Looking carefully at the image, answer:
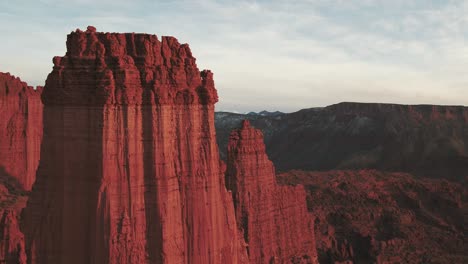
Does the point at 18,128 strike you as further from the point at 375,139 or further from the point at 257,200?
the point at 375,139

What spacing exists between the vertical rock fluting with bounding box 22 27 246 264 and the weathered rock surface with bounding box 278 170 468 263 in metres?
32.7

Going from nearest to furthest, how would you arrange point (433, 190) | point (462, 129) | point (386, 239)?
point (386, 239) → point (433, 190) → point (462, 129)

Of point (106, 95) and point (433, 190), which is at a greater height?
point (106, 95)

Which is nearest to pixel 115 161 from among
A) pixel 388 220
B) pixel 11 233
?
pixel 11 233

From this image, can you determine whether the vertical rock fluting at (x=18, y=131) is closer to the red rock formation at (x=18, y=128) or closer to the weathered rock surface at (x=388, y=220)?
the red rock formation at (x=18, y=128)

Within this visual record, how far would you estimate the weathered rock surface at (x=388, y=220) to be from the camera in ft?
167

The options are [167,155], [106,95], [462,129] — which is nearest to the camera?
[106,95]

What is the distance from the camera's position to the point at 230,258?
53.0 ft

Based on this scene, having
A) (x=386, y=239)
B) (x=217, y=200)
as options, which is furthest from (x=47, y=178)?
(x=386, y=239)

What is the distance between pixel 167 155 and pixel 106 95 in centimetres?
243

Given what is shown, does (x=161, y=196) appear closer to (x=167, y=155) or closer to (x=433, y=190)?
(x=167, y=155)

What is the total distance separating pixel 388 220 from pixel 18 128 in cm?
4462

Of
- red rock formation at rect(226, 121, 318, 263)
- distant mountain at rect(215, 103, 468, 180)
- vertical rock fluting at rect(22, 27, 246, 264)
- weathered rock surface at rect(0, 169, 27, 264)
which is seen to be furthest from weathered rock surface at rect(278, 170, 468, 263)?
vertical rock fluting at rect(22, 27, 246, 264)

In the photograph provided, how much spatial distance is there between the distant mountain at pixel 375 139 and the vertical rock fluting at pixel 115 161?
9800cm
